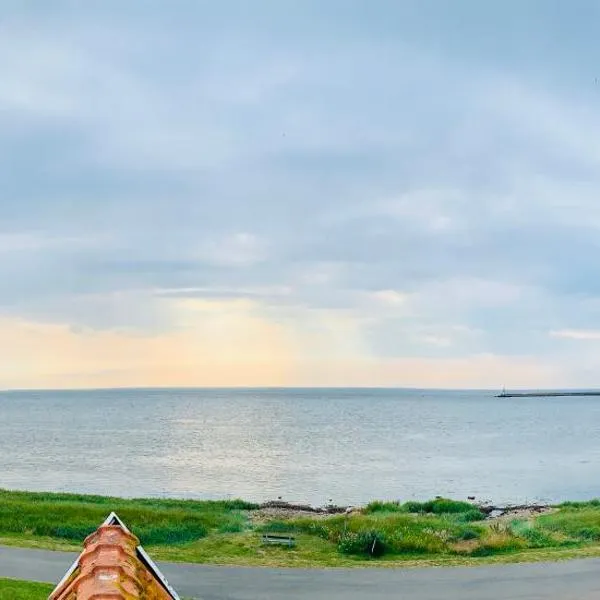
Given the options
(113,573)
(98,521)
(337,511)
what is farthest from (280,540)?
(113,573)

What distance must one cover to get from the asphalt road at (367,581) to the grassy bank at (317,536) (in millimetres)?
1342

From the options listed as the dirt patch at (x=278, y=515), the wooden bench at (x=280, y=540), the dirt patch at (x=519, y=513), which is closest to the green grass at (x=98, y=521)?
the dirt patch at (x=278, y=515)

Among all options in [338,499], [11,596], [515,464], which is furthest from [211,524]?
[515,464]

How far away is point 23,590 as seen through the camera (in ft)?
58.2

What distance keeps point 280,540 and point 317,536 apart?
230 centimetres

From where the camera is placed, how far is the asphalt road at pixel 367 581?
19.2 metres

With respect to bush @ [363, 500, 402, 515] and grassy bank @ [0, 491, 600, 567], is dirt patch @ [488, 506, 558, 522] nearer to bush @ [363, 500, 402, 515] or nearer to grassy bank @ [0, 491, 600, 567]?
grassy bank @ [0, 491, 600, 567]

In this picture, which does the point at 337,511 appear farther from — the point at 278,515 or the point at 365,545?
the point at 365,545

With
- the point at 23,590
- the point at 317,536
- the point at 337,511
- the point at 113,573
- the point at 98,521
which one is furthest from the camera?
the point at 337,511

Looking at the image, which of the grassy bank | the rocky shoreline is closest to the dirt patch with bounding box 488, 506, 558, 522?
the rocky shoreline

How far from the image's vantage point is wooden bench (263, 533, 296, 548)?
26475 mm

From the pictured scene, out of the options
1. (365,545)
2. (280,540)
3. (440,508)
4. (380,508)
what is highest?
(365,545)

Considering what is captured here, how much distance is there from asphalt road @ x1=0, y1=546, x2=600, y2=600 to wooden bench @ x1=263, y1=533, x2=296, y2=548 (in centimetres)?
444

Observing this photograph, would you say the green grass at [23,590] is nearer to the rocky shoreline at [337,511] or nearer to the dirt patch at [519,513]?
the rocky shoreline at [337,511]
